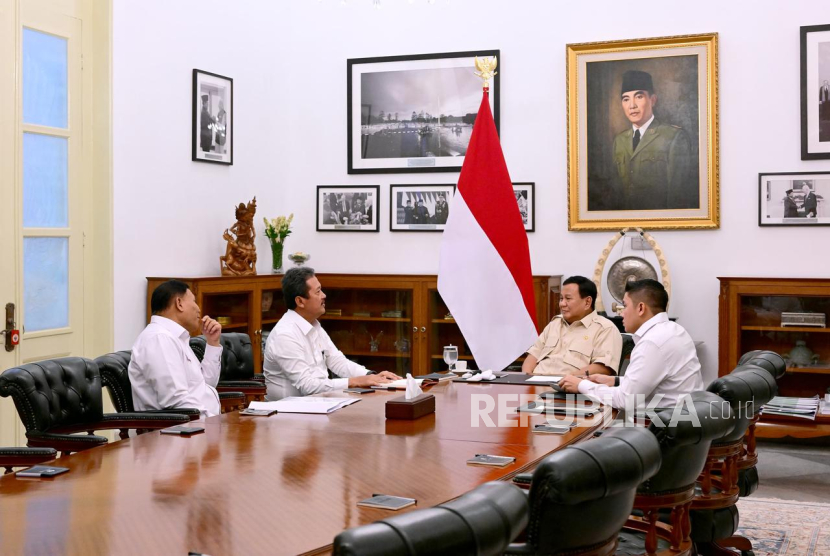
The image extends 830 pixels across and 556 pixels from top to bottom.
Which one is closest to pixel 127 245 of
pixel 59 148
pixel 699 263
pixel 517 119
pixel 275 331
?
pixel 59 148

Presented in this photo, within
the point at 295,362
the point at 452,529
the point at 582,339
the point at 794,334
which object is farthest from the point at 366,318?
the point at 452,529

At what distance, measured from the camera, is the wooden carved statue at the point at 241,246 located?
7508mm

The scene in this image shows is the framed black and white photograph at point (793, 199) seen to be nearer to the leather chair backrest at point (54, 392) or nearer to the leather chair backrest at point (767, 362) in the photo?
the leather chair backrest at point (767, 362)

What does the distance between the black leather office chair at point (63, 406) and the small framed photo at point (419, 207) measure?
4.31 metres

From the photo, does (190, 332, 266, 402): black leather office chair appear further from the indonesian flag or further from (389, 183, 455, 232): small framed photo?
(389, 183, 455, 232): small framed photo

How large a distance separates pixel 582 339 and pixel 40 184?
3.74 m

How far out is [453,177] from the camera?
8289 mm

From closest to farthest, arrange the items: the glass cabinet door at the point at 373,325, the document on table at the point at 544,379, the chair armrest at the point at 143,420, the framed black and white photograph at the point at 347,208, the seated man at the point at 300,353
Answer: the chair armrest at the point at 143,420 < the seated man at the point at 300,353 < the document on table at the point at 544,379 < the glass cabinet door at the point at 373,325 < the framed black and white photograph at the point at 347,208

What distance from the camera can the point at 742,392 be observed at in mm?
3436

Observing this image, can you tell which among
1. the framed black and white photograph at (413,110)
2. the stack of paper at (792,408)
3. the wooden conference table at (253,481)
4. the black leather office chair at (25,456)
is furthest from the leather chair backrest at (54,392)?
the framed black and white photograph at (413,110)

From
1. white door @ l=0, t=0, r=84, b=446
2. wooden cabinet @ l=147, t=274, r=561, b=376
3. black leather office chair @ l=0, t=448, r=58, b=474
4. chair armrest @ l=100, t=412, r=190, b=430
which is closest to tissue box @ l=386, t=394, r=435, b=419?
chair armrest @ l=100, t=412, r=190, b=430

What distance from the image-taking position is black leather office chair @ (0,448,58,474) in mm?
3389

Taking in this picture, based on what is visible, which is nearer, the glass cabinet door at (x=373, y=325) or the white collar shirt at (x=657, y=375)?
the white collar shirt at (x=657, y=375)

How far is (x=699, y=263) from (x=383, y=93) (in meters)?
3.24
